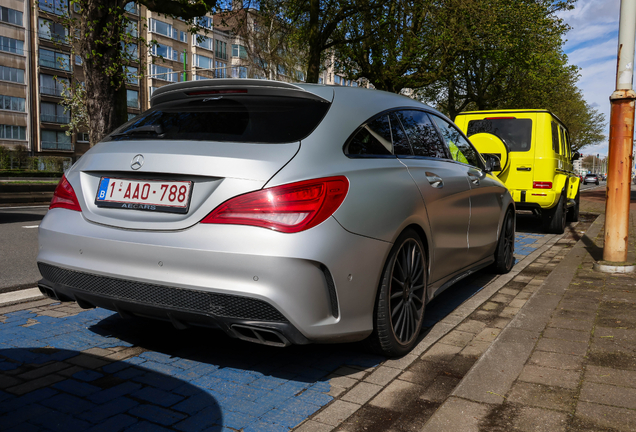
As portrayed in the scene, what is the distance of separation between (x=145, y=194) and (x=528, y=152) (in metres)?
8.81

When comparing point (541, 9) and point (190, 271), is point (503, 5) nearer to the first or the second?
point (541, 9)

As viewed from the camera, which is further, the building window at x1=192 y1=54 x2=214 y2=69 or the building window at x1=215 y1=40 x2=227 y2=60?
the building window at x1=215 y1=40 x2=227 y2=60

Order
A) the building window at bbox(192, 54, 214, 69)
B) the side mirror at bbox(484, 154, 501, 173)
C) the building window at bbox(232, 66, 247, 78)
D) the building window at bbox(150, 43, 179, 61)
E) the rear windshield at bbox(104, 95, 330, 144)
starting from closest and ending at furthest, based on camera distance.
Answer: the rear windshield at bbox(104, 95, 330, 144)
the side mirror at bbox(484, 154, 501, 173)
the building window at bbox(150, 43, 179, 61)
the building window at bbox(232, 66, 247, 78)
the building window at bbox(192, 54, 214, 69)

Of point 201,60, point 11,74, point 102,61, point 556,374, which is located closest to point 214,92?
point 556,374

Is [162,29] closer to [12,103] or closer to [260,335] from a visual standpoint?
[12,103]

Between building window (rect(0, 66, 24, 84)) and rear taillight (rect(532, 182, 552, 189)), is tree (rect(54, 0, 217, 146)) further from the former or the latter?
building window (rect(0, 66, 24, 84))

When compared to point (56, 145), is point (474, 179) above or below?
below

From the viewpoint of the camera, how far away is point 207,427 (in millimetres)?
2574

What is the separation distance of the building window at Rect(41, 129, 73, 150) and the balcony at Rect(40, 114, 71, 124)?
100cm

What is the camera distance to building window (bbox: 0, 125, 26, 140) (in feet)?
167

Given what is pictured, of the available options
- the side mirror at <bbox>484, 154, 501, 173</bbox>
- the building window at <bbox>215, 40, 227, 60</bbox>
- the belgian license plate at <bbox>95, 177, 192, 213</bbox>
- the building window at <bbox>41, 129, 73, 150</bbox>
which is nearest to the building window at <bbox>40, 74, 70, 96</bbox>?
the building window at <bbox>41, 129, 73, 150</bbox>

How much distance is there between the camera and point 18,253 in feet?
23.9

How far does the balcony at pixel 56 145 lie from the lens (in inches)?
2144

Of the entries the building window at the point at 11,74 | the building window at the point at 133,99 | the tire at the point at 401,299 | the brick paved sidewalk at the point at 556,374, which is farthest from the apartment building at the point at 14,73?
the brick paved sidewalk at the point at 556,374
